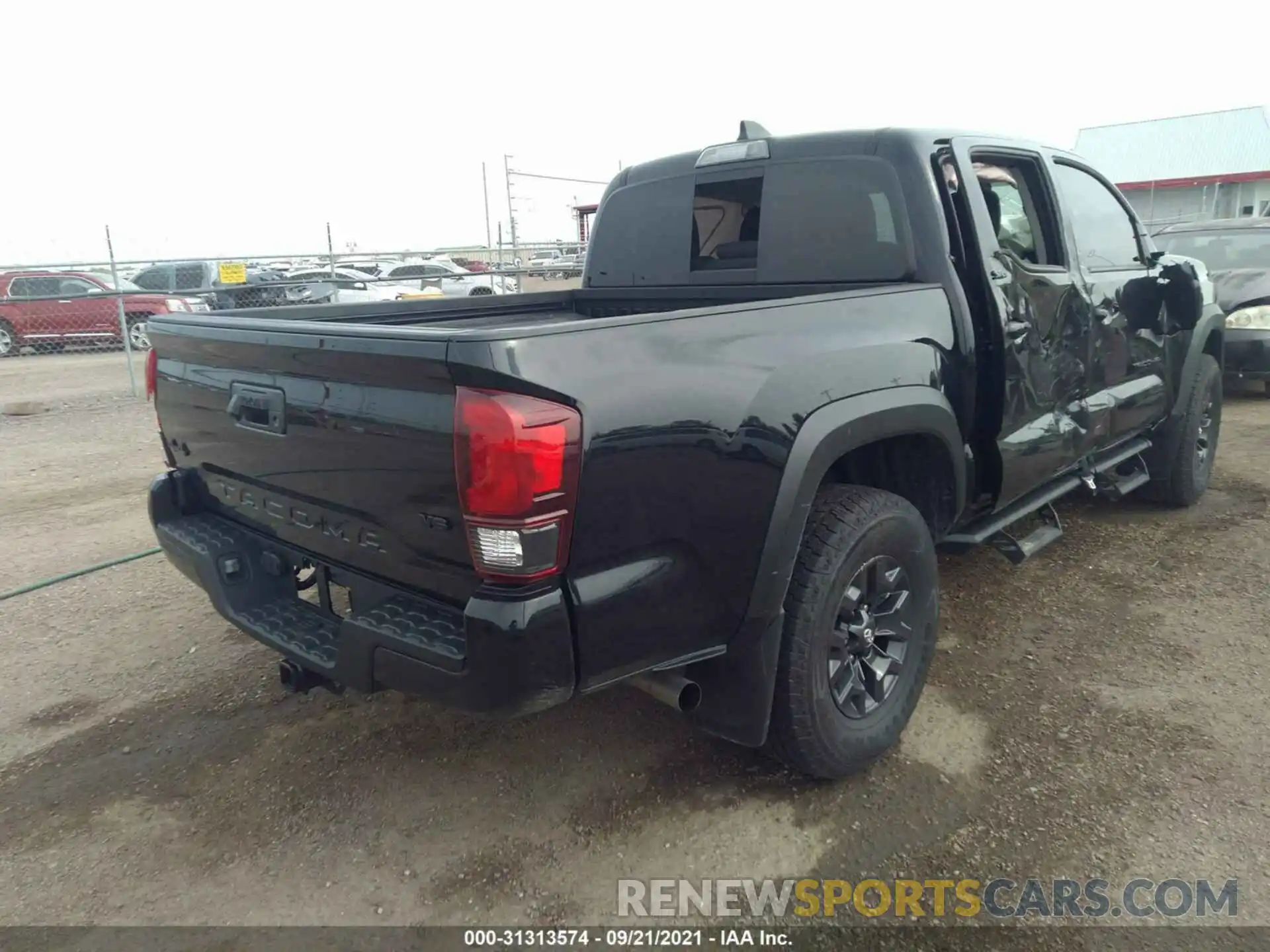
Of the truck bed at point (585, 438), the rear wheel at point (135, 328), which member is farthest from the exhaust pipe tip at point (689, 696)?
the rear wheel at point (135, 328)

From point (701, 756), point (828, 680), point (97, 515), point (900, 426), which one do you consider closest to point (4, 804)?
point (701, 756)

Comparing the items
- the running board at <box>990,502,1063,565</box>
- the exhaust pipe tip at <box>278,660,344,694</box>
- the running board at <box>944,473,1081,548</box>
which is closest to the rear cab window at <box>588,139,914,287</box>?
the running board at <box>944,473,1081,548</box>

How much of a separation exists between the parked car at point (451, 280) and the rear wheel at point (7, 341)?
21.5 feet

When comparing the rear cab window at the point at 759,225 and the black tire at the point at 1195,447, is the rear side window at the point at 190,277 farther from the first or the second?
the black tire at the point at 1195,447

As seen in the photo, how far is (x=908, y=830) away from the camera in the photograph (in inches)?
100

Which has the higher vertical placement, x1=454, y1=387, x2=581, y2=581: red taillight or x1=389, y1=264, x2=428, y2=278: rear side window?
x1=389, y1=264, x2=428, y2=278: rear side window

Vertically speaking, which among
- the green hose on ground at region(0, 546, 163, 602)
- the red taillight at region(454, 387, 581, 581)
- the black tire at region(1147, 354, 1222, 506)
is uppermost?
the red taillight at region(454, 387, 581, 581)

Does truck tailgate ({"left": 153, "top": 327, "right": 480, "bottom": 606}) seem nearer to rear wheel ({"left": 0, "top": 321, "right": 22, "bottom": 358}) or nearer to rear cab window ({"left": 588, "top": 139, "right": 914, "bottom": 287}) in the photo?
rear cab window ({"left": 588, "top": 139, "right": 914, "bottom": 287})

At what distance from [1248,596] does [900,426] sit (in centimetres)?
247

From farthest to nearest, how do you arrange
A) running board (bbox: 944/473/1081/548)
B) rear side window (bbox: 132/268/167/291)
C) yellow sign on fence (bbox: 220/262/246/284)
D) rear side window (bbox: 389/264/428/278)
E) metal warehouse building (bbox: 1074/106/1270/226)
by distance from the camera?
metal warehouse building (bbox: 1074/106/1270/226), rear side window (bbox: 389/264/428/278), rear side window (bbox: 132/268/167/291), yellow sign on fence (bbox: 220/262/246/284), running board (bbox: 944/473/1081/548)

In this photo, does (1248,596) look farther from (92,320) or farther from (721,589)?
(92,320)

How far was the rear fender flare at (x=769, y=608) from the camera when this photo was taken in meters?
2.34

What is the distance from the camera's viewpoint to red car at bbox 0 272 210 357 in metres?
15.0

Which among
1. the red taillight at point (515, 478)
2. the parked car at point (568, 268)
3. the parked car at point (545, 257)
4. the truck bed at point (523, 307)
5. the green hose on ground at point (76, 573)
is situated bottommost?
the green hose on ground at point (76, 573)
